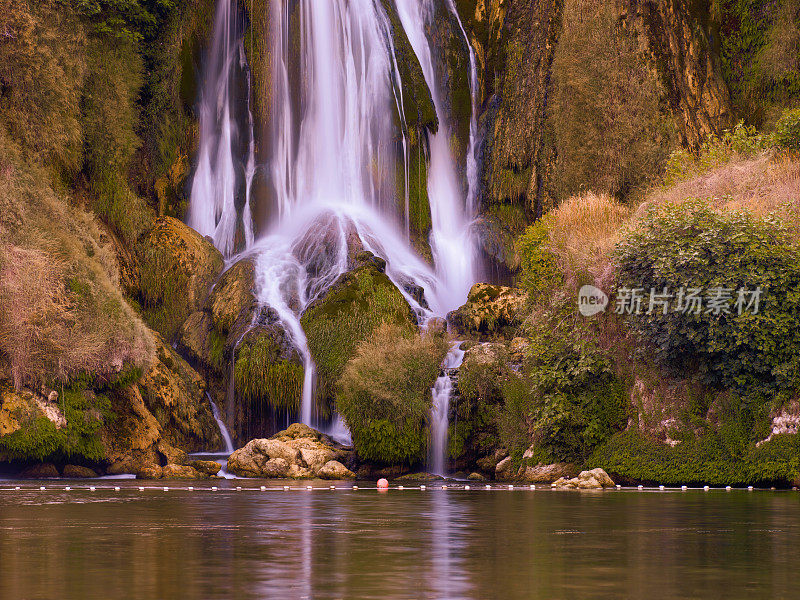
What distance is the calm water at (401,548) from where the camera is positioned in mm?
8117

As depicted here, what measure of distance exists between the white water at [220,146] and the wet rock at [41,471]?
17741 mm

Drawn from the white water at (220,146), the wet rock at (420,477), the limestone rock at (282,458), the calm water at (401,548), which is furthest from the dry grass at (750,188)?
the white water at (220,146)

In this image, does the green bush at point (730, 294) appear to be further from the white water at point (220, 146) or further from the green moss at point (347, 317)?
the white water at point (220, 146)

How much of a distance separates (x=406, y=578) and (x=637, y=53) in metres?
38.3

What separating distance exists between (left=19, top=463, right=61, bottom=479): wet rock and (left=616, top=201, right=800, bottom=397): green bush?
1687 cm

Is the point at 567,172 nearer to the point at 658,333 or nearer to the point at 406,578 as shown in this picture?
the point at 658,333

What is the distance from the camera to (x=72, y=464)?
3134cm

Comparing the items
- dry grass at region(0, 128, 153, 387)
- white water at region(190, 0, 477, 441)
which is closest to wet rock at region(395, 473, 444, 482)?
dry grass at region(0, 128, 153, 387)

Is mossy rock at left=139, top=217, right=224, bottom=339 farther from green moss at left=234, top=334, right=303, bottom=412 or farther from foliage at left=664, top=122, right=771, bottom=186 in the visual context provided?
foliage at left=664, top=122, right=771, bottom=186

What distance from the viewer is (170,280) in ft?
139

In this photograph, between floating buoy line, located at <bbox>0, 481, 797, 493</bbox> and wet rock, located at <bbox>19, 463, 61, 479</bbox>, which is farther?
wet rock, located at <bbox>19, 463, 61, 479</bbox>

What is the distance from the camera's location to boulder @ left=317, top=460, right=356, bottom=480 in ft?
98.2

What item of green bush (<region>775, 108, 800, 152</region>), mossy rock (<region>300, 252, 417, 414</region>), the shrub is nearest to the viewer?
the shrub

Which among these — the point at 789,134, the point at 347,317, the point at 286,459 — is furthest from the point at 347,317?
the point at 789,134
